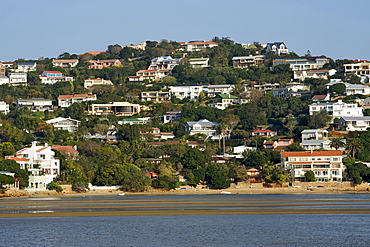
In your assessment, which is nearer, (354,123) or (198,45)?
(354,123)

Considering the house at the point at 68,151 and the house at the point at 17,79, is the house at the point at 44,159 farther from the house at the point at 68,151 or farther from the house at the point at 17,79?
the house at the point at 17,79

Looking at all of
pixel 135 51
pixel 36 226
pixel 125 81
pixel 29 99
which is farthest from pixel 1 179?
pixel 135 51

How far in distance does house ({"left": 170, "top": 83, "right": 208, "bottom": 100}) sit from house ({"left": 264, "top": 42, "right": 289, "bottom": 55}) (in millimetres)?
38012

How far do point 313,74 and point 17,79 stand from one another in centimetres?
6653

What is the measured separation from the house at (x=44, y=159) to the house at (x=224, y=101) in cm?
5734

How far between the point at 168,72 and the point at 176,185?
3234 inches

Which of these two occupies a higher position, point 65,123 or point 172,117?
point 172,117

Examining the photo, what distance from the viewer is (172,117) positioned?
129 m

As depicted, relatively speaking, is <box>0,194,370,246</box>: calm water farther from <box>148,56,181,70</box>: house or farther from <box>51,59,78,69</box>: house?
<box>51,59,78,69</box>: house

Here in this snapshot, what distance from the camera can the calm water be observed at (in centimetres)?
3706

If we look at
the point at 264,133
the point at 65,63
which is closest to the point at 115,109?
the point at 264,133

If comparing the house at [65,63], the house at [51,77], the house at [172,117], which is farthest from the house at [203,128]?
the house at [65,63]

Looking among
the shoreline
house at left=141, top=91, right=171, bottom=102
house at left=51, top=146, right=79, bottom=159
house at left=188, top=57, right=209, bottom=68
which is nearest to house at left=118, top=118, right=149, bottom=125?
house at left=141, top=91, right=171, bottom=102

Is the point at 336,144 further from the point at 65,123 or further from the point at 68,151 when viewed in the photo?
the point at 65,123
